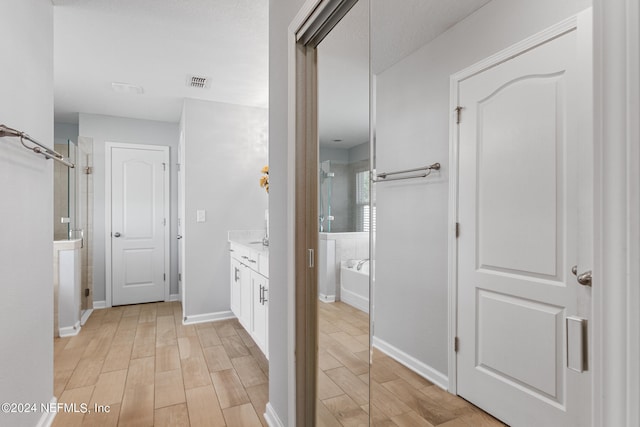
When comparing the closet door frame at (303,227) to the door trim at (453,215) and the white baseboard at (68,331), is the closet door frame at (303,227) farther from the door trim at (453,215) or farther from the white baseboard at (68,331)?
the white baseboard at (68,331)

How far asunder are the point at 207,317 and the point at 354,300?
2954 mm

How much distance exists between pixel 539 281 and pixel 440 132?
65cm

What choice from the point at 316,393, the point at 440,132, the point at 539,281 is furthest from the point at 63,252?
the point at 539,281

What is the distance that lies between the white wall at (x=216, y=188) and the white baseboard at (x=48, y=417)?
176 centimetres

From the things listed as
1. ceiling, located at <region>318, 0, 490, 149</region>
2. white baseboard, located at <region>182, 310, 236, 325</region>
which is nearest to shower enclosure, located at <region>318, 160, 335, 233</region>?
ceiling, located at <region>318, 0, 490, 149</region>

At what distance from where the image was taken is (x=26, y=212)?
165 centimetres

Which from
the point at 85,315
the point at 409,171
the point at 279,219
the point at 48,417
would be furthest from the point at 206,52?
the point at 85,315

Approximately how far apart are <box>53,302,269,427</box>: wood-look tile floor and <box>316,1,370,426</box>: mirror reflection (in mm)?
775

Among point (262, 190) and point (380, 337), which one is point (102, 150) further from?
point (380, 337)

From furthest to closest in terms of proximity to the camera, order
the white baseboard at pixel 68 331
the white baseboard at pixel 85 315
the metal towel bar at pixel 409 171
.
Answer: the white baseboard at pixel 85 315 < the white baseboard at pixel 68 331 < the metal towel bar at pixel 409 171

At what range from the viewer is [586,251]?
2.56 ft

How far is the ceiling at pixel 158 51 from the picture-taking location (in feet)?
7.22

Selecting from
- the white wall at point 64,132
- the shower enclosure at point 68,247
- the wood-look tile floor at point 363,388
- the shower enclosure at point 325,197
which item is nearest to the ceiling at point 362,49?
the shower enclosure at point 325,197

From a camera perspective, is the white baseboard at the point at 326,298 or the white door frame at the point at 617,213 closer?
the white door frame at the point at 617,213
